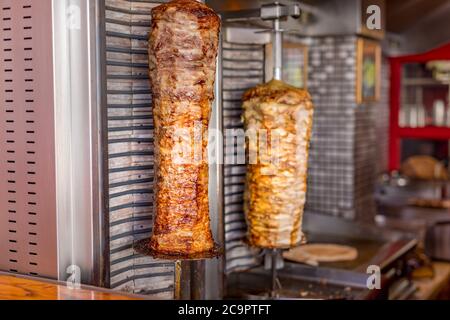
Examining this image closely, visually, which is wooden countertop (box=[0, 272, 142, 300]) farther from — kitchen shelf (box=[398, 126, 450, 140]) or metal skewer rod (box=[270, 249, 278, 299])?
kitchen shelf (box=[398, 126, 450, 140])

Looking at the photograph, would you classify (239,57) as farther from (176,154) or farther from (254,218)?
(176,154)

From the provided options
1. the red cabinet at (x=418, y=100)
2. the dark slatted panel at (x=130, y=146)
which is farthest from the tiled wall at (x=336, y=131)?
the dark slatted panel at (x=130, y=146)

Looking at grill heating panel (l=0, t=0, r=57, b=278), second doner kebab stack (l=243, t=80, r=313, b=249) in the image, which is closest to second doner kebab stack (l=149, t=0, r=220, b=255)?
grill heating panel (l=0, t=0, r=57, b=278)

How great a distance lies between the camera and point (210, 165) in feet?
7.20

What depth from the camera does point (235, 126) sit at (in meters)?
2.62

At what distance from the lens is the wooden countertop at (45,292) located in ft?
5.62

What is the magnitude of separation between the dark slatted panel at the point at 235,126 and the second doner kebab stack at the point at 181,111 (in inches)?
28.0

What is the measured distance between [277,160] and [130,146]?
56cm

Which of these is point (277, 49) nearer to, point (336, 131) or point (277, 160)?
point (277, 160)

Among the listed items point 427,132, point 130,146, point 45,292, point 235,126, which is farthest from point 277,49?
Answer: point 427,132

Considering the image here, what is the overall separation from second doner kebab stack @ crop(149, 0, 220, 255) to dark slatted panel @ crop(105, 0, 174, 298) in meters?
0.16

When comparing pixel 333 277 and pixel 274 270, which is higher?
pixel 274 270

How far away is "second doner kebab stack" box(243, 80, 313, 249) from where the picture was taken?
234cm
